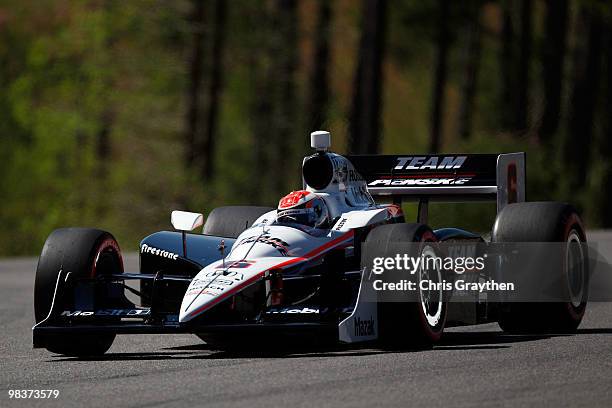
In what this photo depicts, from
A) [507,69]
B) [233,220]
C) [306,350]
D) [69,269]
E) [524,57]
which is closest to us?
[306,350]

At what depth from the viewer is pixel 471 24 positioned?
4994 cm

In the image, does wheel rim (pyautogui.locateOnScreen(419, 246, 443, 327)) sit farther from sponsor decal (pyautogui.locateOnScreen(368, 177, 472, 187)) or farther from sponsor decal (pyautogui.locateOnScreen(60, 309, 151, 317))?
sponsor decal (pyautogui.locateOnScreen(368, 177, 472, 187))

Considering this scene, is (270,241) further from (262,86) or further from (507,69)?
(507,69)

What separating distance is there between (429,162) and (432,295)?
2.92m

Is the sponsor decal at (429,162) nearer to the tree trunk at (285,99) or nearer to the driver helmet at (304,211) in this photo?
the driver helmet at (304,211)

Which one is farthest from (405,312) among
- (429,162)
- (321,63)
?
(321,63)

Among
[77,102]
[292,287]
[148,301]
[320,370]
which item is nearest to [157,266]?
[148,301]

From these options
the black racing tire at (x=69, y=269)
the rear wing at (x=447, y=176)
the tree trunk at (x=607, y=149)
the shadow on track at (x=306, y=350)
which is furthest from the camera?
the tree trunk at (x=607, y=149)

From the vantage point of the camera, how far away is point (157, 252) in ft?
38.2

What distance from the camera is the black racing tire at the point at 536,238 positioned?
11.6 m

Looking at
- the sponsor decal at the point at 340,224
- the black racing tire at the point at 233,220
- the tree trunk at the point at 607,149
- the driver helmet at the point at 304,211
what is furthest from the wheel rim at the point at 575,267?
the tree trunk at the point at 607,149

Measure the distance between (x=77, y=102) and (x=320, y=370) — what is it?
36031mm

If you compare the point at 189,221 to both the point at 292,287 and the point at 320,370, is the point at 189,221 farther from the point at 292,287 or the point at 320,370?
the point at 320,370

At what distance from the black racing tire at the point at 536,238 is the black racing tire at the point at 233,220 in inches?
91.1
